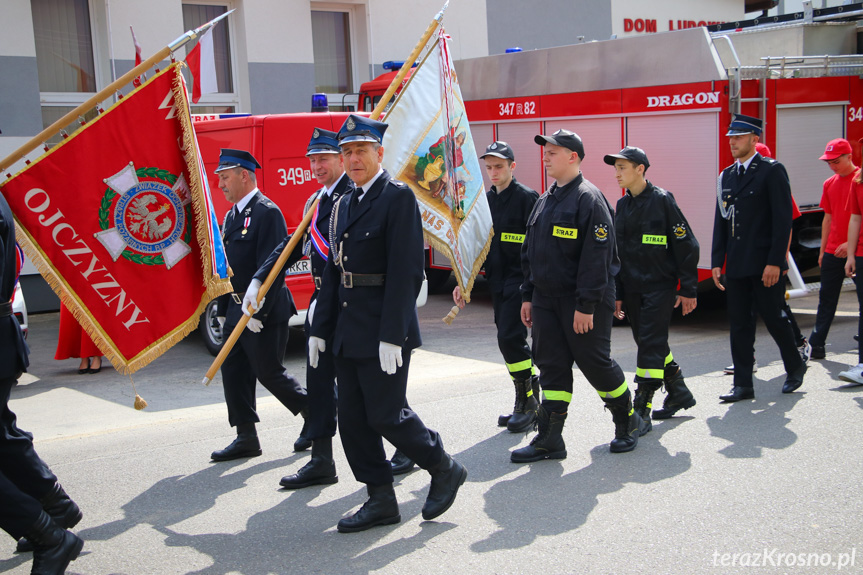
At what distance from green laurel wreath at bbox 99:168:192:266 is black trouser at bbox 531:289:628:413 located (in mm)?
2141

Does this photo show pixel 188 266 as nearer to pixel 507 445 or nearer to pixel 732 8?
pixel 507 445

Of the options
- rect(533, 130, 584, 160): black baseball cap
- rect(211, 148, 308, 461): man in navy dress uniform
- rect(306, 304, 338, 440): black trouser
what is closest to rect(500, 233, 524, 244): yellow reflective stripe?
rect(533, 130, 584, 160): black baseball cap

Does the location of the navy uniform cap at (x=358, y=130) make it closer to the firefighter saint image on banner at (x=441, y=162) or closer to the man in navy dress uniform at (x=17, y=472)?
the firefighter saint image on banner at (x=441, y=162)

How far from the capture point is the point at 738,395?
21.5ft

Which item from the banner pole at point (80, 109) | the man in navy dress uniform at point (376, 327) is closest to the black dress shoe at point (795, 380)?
the man in navy dress uniform at point (376, 327)

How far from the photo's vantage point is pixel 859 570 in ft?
12.3

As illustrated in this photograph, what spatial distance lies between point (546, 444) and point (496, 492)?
0.63m

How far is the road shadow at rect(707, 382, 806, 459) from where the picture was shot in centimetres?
548

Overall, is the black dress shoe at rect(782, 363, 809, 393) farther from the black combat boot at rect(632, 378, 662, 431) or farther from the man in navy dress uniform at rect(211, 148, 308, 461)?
the man in navy dress uniform at rect(211, 148, 308, 461)

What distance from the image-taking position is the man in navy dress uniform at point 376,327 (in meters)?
4.35

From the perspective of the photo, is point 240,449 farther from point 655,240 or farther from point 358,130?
point 655,240

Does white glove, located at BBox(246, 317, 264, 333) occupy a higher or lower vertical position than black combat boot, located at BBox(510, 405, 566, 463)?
higher

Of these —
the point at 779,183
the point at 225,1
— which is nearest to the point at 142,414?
the point at 779,183

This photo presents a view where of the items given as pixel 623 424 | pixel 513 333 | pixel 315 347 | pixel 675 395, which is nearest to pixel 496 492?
pixel 623 424
